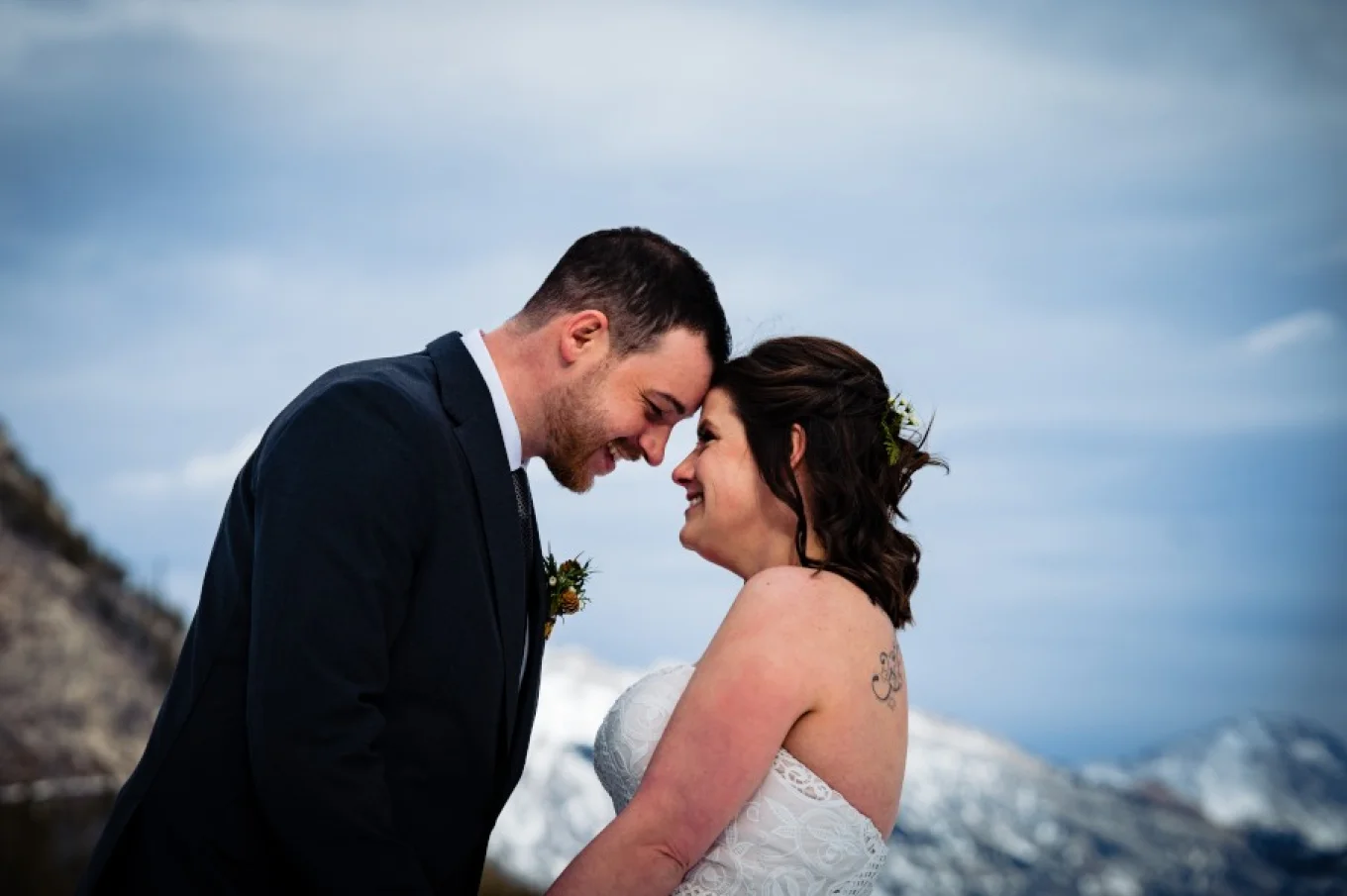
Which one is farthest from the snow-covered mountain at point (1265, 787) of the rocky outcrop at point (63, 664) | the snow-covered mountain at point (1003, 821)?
the rocky outcrop at point (63, 664)

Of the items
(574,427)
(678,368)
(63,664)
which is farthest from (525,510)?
(63,664)

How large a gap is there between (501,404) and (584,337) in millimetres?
281

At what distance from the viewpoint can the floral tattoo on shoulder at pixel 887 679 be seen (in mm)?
3738

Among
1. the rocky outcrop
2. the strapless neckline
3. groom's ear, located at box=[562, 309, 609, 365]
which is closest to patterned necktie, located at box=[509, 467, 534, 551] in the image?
groom's ear, located at box=[562, 309, 609, 365]

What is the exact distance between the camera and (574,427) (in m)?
3.81

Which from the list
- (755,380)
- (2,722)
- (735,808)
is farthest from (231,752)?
(2,722)

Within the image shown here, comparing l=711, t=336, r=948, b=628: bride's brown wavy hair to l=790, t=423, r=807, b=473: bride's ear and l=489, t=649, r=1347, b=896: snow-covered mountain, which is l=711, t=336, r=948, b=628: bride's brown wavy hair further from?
l=489, t=649, r=1347, b=896: snow-covered mountain

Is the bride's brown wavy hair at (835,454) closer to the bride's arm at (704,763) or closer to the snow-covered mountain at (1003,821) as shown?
the bride's arm at (704,763)

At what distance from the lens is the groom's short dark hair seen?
12.4 feet

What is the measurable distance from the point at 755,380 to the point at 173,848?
1.93 m

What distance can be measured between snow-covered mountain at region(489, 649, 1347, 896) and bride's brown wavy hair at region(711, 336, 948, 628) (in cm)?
1532

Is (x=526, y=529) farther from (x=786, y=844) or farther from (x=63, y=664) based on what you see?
(x=63, y=664)

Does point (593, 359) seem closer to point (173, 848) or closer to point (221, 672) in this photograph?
point (221, 672)

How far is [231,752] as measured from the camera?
322cm
